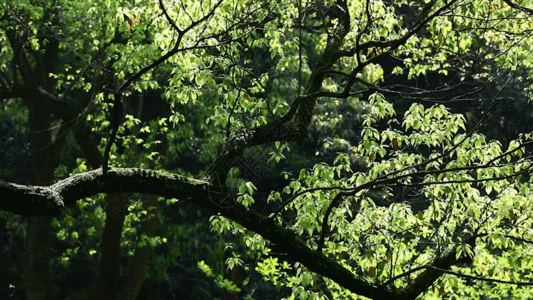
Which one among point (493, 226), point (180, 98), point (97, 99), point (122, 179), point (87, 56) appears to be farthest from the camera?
point (87, 56)

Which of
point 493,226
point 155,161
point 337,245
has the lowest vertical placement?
point 337,245

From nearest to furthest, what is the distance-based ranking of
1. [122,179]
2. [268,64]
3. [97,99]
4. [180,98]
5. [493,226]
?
[122,179]
[180,98]
[493,226]
[97,99]
[268,64]

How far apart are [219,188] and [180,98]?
6.13ft

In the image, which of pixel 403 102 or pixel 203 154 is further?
pixel 403 102

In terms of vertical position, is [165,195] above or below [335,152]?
below

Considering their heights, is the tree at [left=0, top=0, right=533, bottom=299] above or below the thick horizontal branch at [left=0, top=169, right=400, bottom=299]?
above

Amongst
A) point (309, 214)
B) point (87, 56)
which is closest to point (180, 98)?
point (309, 214)

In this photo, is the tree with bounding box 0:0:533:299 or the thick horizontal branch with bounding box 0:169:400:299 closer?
the thick horizontal branch with bounding box 0:169:400:299

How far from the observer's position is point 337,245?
7375 millimetres

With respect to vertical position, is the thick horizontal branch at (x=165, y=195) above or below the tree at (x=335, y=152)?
below

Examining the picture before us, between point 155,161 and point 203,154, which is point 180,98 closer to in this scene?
point 155,161

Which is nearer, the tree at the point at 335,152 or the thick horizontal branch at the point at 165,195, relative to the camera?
the thick horizontal branch at the point at 165,195

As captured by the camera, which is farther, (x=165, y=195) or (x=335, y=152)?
(x=335, y=152)

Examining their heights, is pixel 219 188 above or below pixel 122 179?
above
